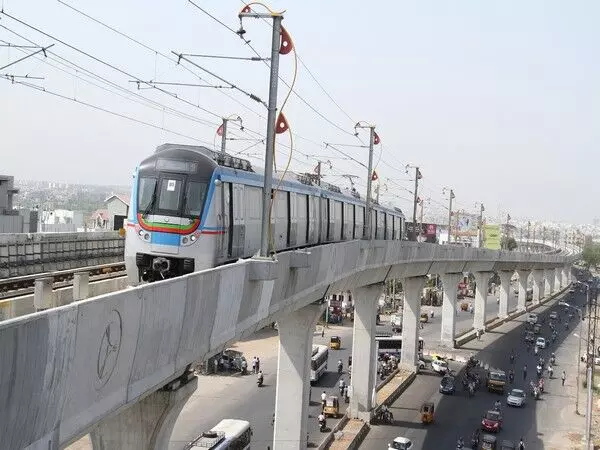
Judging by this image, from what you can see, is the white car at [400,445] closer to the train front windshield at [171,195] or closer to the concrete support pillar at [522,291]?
the train front windshield at [171,195]

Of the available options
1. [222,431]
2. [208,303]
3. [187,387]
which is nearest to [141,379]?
[208,303]

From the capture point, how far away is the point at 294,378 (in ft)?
94.1

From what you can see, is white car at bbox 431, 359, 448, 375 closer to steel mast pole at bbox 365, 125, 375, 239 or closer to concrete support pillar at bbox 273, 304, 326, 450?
steel mast pole at bbox 365, 125, 375, 239

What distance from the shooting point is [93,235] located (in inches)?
1294

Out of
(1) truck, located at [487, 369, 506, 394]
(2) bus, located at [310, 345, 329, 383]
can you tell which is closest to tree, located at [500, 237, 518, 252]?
(1) truck, located at [487, 369, 506, 394]

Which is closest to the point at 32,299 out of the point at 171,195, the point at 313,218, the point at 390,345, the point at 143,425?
the point at 143,425

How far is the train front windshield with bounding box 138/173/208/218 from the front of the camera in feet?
57.3

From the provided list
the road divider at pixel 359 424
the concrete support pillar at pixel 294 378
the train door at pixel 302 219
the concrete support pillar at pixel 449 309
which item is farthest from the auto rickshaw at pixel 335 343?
the train door at pixel 302 219

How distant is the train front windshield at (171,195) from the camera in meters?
17.5

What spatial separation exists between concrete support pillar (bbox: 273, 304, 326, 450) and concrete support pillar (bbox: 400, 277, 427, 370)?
24238 mm

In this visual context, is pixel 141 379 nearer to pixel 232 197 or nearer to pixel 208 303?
Answer: pixel 208 303

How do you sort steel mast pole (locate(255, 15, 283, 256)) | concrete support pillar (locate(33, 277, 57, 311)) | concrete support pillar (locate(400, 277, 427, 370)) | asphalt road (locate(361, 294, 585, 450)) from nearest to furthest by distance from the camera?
concrete support pillar (locate(33, 277, 57, 311)) < steel mast pole (locate(255, 15, 283, 256)) < asphalt road (locate(361, 294, 585, 450)) < concrete support pillar (locate(400, 277, 427, 370))

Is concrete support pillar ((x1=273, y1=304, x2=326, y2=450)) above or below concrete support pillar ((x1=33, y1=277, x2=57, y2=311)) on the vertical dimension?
below

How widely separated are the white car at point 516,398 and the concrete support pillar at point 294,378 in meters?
21.3
